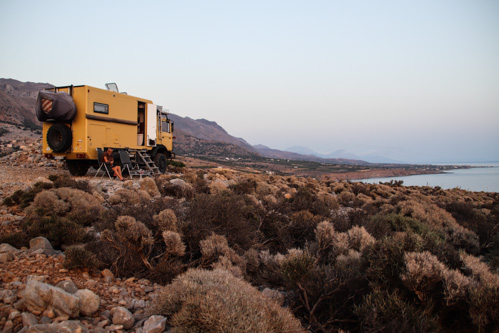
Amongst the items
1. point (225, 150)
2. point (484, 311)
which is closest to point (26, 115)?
point (225, 150)

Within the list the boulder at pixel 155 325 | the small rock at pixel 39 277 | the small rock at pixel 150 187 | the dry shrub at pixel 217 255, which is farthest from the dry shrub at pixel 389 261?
the small rock at pixel 150 187

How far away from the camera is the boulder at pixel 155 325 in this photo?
2.63 meters

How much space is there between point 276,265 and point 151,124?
12.5 meters

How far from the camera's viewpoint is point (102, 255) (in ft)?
14.6

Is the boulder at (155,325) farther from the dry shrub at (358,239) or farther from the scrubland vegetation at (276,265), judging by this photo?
the dry shrub at (358,239)

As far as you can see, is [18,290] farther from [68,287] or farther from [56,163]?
[56,163]

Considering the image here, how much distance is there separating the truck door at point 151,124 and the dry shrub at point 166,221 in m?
10.8

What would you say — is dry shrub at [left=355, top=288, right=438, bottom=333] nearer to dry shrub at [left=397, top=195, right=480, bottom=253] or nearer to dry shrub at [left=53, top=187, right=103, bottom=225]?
dry shrub at [left=397, top=195, right=480, bottom=253]

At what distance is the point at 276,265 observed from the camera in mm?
4715

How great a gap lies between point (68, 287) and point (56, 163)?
16.1 meters

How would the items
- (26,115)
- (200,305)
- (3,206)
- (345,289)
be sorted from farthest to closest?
1. (26,115)
2. (3,206)
3. (345,289)
4. (200,305)

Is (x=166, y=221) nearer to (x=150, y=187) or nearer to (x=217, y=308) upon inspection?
(x=217, y=308)

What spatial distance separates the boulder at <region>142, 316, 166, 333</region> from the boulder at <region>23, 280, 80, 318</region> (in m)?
0.74

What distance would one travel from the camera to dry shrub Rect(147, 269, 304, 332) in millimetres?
2426
